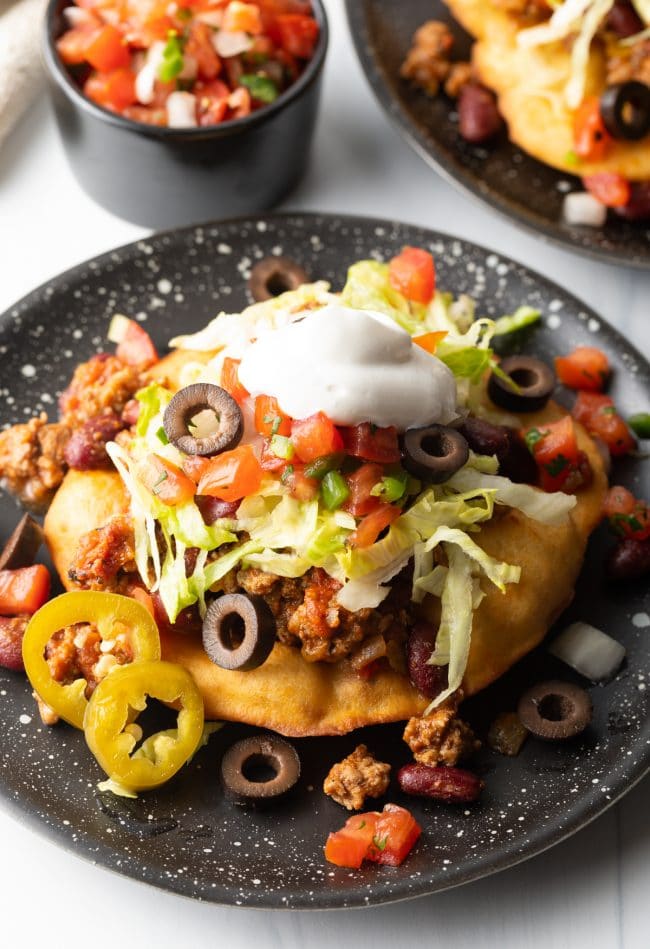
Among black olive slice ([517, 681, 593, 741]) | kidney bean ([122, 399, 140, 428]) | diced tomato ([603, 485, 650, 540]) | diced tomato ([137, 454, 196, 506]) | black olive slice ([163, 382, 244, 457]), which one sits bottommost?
black olive slice ([517, 681, 593, 741])

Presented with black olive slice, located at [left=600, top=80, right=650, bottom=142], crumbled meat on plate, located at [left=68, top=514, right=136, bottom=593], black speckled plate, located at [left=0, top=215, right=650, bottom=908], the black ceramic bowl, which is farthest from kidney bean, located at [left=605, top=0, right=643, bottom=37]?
crumbled meat on plate, located at [left=68, top=514, right=136, bottom=593]

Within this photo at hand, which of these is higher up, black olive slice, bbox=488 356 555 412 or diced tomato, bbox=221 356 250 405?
diced tomato, bbox=221 356 250 405

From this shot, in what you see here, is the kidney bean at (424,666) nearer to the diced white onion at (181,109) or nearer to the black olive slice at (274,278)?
the black olive slice at (274,278)

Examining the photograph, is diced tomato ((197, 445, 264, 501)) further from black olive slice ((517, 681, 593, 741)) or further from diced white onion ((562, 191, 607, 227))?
diced white onion ((562, 191, 607, 227))

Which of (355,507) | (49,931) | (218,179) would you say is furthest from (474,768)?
(218,179)

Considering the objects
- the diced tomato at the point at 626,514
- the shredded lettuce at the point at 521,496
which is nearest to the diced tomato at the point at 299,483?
the shredded lettuce at the point at 521,496

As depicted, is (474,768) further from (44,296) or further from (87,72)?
(87,72)
